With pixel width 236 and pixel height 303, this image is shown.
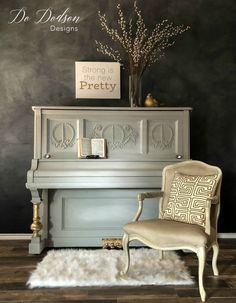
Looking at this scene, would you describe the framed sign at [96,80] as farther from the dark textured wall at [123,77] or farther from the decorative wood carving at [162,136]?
the decorative wood carving at [162,136]

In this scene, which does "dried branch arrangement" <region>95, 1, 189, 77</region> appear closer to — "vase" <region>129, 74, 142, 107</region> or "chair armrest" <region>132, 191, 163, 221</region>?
"vase" <region>129, 74, 142, 107</region>

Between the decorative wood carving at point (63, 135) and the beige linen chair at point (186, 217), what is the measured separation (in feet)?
3.77

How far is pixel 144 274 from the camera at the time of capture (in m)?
2.98

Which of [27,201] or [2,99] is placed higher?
[2,99]

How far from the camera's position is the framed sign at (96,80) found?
14.1 ft

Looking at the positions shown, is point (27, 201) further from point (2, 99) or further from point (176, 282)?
point (176, 282)

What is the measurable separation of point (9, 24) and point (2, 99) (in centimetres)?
91

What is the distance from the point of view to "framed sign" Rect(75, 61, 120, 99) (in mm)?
4293

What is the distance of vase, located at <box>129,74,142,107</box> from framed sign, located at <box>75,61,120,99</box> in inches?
10.4

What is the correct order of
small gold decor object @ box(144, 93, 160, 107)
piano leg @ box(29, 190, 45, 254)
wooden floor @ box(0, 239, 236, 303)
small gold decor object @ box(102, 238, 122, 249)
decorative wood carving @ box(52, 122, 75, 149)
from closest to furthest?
wooden floor @ box(0, 239, 236, 303), piano leg @ box(29, 190, 45, 254), small gold decor object @ box(102, 238, 122, 249), decorative wood carving @ box(52, 122, 75, 149), small gold decor object @ box(144, 93, 160, 107)

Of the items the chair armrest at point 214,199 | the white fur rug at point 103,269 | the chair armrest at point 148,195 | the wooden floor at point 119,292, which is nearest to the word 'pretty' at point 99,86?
the chair armrest at point 148,195

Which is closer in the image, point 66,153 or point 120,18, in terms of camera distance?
point 66,153

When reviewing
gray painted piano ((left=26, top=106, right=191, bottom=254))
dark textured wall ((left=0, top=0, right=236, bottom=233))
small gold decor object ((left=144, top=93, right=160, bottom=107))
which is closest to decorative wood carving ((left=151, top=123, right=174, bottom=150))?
gray painted piano ((left=26, top=106, right=191, bottom=254))

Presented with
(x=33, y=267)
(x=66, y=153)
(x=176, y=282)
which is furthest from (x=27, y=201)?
(x=176, y=282)
